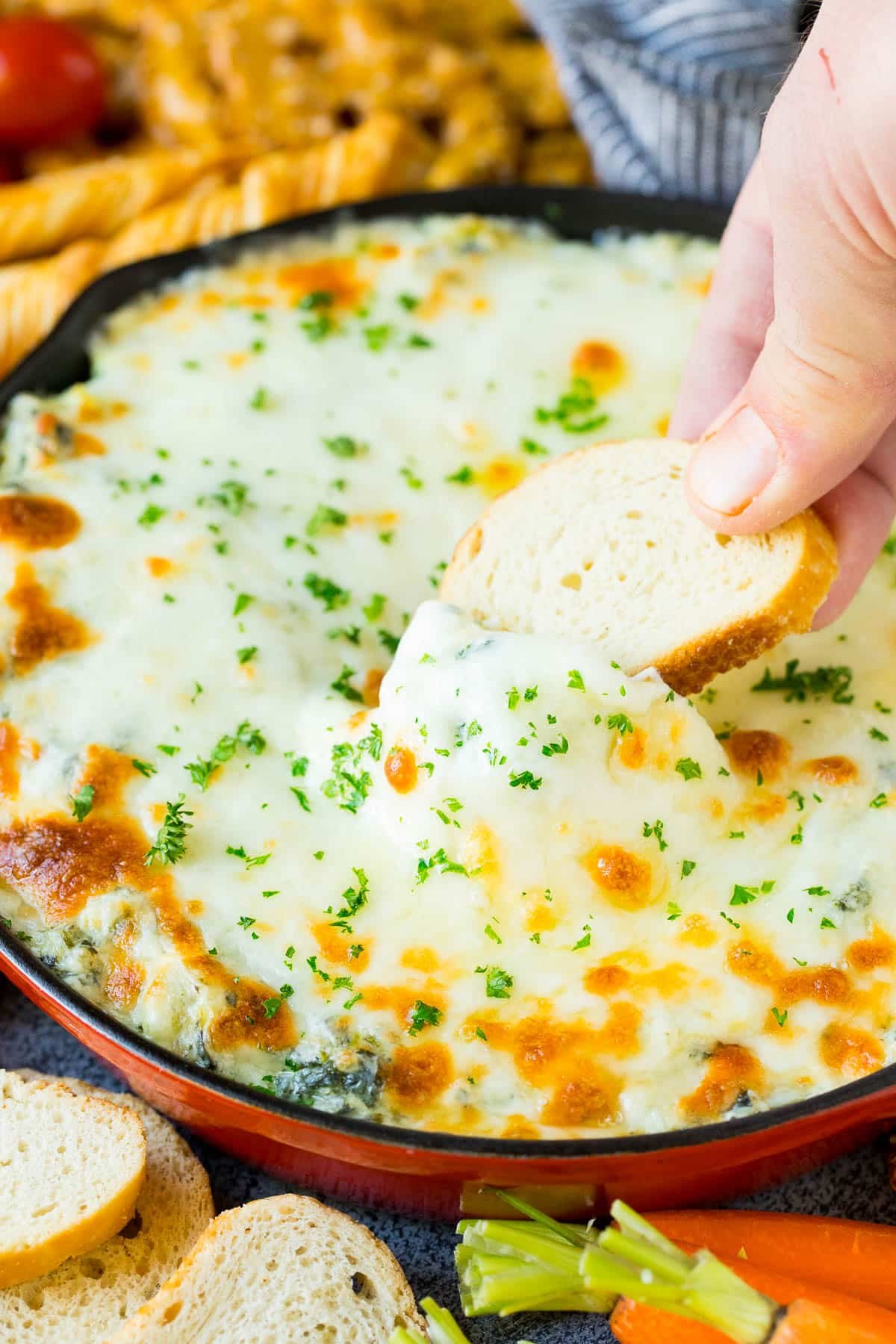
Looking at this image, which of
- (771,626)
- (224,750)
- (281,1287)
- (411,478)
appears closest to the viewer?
(281,1287)

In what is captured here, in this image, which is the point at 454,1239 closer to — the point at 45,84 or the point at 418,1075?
the point at 418,1075

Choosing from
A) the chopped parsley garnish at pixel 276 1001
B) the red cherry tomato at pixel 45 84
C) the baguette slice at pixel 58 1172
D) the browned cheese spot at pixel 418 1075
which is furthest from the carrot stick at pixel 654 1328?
the red cherry tomato at pixel 45 84

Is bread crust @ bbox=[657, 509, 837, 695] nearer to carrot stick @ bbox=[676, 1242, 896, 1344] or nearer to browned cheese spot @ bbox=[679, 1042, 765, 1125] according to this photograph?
browned cheese spot @ bbox=[679, 1042, 765, 1125]

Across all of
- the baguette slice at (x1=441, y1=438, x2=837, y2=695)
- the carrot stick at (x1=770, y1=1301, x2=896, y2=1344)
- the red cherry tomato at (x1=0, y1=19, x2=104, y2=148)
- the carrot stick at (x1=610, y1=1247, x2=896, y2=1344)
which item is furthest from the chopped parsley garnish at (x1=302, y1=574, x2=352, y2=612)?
the red cherry tomato at (x1=0, y1=19, x2=104, y2=148)

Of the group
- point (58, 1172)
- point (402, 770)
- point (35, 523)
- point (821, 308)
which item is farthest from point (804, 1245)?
point (35, 523)

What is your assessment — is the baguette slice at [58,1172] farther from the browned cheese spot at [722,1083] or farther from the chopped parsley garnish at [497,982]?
the browned cheese spot at [722,1083]

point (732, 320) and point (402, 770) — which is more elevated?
point (732, 320)
